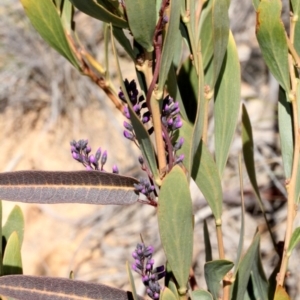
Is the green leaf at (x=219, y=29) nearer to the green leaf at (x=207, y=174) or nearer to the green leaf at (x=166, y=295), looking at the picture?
the green leaf at (x=207, y=174)

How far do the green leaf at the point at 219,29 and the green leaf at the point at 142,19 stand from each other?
120 mm

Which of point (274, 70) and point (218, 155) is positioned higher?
point (274, 70)

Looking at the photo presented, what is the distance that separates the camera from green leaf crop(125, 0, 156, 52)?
2.02 ft

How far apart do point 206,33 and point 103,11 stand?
0.77ft

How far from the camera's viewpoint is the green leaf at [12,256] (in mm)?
835

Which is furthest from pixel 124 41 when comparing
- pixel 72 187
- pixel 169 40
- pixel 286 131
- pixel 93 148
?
pixel 93 148

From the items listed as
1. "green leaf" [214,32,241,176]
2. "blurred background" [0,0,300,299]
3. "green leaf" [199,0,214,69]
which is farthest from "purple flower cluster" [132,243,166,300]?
"blurred background" [0,0,300,299]

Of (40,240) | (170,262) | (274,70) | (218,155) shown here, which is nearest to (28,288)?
(170,262)

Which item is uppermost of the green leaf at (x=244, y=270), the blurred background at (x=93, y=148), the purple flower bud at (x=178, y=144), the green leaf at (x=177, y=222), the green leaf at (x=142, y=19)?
the green leaf at (x=142, y=19)

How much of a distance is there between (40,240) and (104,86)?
6.76 feet

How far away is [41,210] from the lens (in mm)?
2984

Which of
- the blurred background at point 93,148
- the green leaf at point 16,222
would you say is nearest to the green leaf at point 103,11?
→ the green leaf at point 16,222

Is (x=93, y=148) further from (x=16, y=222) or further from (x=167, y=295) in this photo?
(x=167, y=295)

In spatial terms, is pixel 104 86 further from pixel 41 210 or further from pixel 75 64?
pixel 41 210
